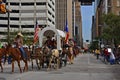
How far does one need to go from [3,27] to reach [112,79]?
118 metres

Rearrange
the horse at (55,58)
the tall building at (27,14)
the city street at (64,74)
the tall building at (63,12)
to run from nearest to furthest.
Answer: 1. the city street at (64,74)
2. the horse at (55,58)
3. the tall building at (27,14)
4. the tall building at (63,12)

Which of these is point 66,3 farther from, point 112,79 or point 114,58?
point 112,79

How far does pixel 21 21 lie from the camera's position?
136750 millimetres

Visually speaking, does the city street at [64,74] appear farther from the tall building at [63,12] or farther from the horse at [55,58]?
the tall building at [63,12]

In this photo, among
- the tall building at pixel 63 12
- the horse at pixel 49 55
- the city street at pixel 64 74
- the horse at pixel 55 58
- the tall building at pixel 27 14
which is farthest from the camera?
the tall building at pixel 63 12

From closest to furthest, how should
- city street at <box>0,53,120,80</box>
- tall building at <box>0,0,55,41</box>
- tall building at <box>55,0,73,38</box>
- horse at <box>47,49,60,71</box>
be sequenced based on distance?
city street at <box>0,53,120,80</box>
horse at <box>47,49,60,71</box>
tall building at <box>0,0,55,41</box>
tall building at <box>55,0,73,38</box>

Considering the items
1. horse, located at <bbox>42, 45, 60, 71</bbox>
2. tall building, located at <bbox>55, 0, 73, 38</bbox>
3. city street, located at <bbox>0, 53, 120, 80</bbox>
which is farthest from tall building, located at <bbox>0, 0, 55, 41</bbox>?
city street, located at <bbox>0, 53, 120, 80</bbox>

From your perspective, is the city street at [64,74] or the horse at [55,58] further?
the horse at [55,58]

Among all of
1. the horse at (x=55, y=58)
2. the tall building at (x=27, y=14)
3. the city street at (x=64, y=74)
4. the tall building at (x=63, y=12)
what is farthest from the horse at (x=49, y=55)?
the tall building at (x=63, y=12)

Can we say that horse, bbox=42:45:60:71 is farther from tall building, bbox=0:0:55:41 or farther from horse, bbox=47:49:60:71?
tall building, bbox=0:0:55:41

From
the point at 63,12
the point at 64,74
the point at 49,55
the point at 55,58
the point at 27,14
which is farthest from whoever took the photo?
the point at 63,12

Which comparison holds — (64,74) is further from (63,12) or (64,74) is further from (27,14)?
(63,12)

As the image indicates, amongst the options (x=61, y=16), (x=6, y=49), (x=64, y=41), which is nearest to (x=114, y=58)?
(x=64, y=41)

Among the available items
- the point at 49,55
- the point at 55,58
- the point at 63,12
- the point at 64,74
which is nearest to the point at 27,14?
the point at 63,12
